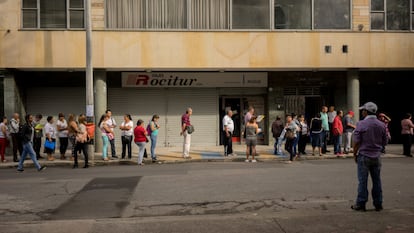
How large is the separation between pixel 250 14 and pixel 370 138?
1311 centimetres

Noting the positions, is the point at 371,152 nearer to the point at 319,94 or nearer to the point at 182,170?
the point at 182,170

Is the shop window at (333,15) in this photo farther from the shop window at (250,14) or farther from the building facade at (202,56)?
the shop window at (250,14)

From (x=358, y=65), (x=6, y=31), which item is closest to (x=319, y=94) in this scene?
(x=358, y=65)

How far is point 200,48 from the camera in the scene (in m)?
19.3

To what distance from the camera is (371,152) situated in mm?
7641

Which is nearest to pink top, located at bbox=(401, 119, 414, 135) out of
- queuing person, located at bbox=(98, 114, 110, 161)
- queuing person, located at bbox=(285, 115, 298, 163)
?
queuing person, located at bbox=(285, 115, 298, 163)

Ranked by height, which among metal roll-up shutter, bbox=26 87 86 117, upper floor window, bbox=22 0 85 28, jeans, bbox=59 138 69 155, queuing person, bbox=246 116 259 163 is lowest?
jeans, bbox=59 138 69 155

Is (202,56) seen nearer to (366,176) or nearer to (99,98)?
(99,98)

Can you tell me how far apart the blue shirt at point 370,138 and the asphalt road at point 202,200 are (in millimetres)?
973

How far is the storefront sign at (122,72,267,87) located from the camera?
21.0 meters

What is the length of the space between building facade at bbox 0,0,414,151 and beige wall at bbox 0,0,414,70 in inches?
1.6

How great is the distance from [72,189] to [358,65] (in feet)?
45.1

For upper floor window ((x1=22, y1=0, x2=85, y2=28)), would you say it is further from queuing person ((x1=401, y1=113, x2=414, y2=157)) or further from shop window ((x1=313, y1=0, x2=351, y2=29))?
queuing person ((x1=401, y1=113, x2=414, y2=157))

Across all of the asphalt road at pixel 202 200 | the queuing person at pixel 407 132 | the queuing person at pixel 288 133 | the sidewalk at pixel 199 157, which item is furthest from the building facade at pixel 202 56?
the asphalt road at pixel 202 200
